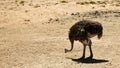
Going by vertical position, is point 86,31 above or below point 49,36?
above

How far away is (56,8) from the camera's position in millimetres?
27500

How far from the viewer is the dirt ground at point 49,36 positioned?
12922 mm

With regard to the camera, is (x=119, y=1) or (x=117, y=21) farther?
(x=119, y=1)

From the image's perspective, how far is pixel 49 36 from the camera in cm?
1762

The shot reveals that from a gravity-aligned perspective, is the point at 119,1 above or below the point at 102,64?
below

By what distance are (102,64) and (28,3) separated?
1918cm

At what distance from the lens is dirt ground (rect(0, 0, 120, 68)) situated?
12922mm

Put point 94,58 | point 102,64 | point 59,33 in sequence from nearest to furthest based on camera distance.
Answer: point 102,64 < point 94,58 < point 59,33

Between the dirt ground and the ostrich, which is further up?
the ostrich

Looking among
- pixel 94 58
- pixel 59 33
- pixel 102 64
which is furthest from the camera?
pixel 59 33

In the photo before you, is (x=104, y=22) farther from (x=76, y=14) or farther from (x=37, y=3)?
(x=37, y=3)

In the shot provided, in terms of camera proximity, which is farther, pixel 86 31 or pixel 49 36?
pixel 49 36

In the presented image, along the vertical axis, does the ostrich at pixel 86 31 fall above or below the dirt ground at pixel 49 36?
above

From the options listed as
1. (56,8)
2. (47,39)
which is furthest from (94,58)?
(56,8)
